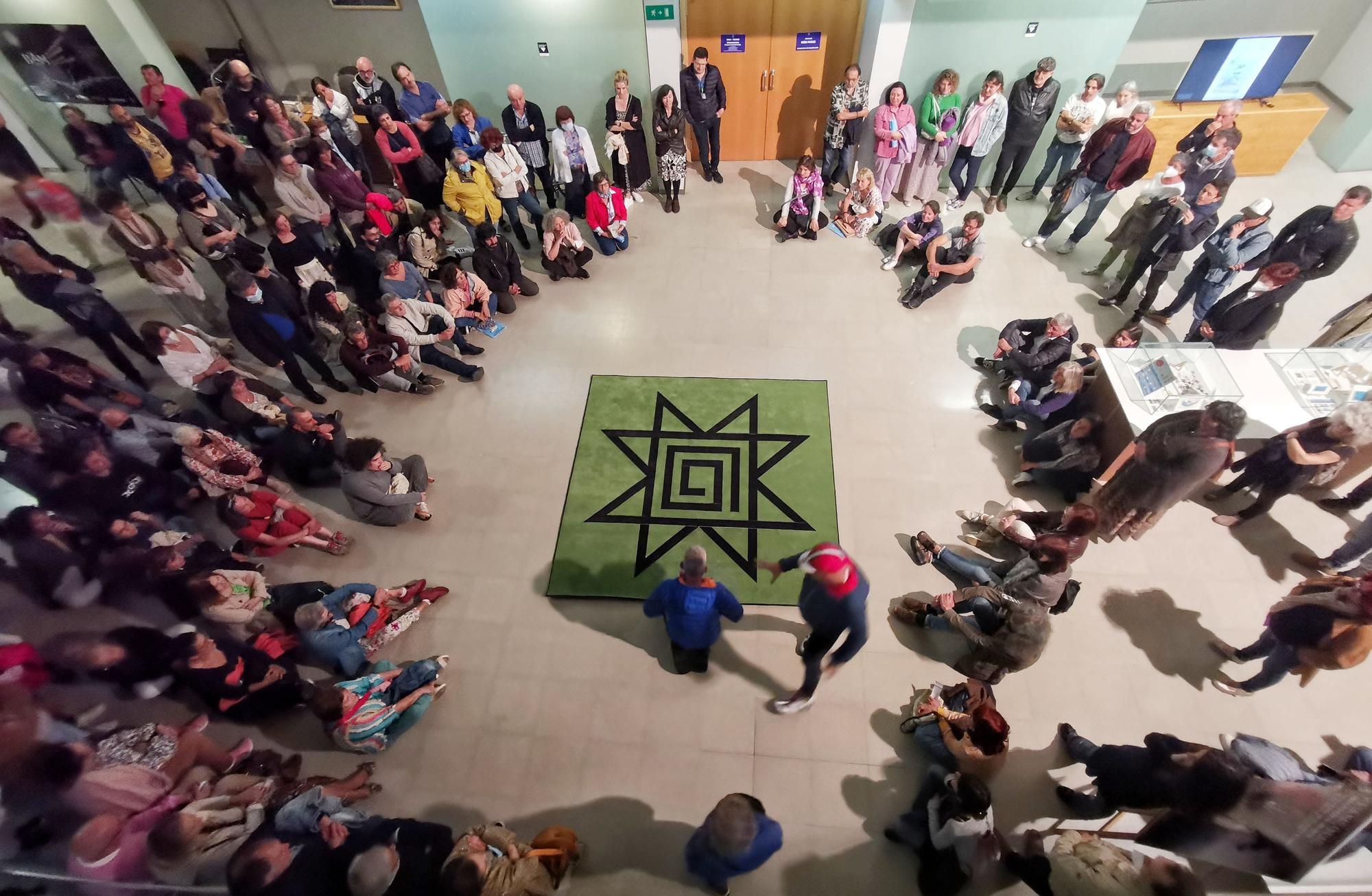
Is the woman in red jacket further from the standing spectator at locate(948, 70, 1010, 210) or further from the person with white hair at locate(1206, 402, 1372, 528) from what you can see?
the person with white hair at locate(1206, 402, 1372, 528)

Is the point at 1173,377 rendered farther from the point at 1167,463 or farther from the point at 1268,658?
the point at 1268,658

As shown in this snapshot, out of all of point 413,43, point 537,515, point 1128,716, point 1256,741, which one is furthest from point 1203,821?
point 413,43

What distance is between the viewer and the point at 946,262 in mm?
6188

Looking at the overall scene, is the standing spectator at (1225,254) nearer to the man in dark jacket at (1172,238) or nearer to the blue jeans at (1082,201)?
the man in dark jacket at (1172,238)

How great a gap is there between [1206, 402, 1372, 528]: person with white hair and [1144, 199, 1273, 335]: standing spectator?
165 cm

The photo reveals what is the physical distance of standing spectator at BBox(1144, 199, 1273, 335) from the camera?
503cm

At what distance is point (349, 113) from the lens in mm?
6719

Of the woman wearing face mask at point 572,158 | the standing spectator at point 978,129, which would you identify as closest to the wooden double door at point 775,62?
the standing spectator at point 978,129

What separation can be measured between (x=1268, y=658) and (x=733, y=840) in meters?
3.38

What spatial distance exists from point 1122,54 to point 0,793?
1168 centimetres

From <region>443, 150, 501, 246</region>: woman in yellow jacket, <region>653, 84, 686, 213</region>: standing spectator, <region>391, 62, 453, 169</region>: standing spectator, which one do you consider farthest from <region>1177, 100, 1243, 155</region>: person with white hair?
<region>391, 62, 453, 169</region>: standing spectator

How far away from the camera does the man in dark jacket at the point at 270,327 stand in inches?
191

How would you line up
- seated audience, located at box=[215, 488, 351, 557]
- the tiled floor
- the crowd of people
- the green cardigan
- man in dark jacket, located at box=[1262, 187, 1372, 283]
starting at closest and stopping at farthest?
the crowd of people → the tiled floor → seated audience, located at box=[215, 488, 351, 557] → man in dark jacket, located at box=[1262, 187, 1372, 283] → the green cardigan

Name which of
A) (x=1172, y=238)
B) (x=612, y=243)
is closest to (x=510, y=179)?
(x=612, y=243)
